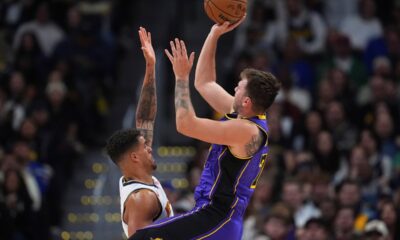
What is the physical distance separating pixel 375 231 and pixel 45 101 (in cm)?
601

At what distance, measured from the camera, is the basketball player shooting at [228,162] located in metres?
7.27

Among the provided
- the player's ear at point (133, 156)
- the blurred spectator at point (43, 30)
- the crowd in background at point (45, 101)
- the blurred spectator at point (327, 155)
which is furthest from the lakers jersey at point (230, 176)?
the blurred spectator at point (43, 30)

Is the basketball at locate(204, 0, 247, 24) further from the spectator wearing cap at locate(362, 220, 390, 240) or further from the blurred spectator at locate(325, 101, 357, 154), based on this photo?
the blurred spectator at locate(325, 101, 357, 154)

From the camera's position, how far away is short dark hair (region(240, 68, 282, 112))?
7.47 m

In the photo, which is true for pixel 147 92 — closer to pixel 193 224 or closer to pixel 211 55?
pixel 211 55

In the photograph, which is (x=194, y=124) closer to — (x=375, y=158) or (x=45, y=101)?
(x=375, y=158)

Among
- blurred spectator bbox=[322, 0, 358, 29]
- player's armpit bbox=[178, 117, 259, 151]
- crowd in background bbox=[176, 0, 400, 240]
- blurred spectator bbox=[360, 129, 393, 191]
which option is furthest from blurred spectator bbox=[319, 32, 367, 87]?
player's armpit bbox=[178, 117, 259, 151]

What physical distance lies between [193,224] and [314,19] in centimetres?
864

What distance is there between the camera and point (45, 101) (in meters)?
14.5

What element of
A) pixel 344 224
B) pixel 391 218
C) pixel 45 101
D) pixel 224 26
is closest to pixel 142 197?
pixel 224 26

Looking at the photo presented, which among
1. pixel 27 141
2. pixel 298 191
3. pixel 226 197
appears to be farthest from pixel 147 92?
pixel 27 141

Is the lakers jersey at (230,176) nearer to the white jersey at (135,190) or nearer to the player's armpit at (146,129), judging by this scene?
the white jersey at (135,190)

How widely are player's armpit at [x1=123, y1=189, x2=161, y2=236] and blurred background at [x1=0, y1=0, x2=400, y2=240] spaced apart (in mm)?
3700

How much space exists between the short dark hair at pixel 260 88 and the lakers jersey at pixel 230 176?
0.44 ft
